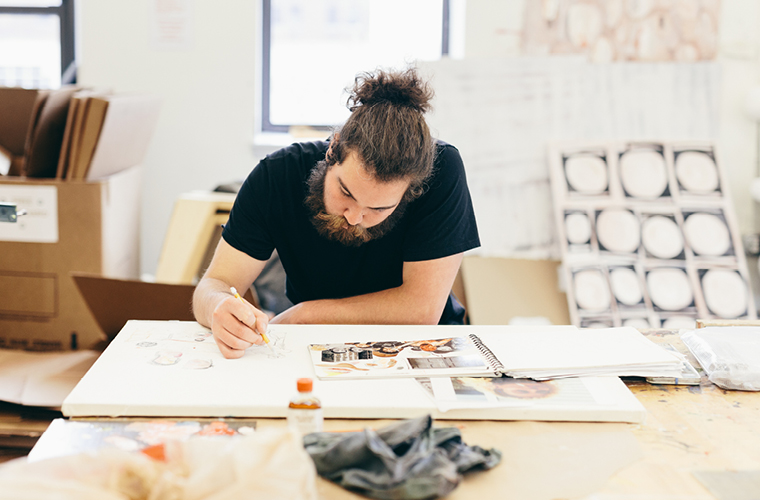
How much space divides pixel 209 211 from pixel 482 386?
68.7 inches

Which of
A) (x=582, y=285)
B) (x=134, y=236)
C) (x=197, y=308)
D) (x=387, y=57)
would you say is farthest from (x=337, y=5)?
(x=197, y=308)

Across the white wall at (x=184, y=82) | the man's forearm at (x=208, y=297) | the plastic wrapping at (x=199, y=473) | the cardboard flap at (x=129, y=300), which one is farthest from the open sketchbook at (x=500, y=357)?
the white wall at (x=184, y=82)

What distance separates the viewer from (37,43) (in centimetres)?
A: 328

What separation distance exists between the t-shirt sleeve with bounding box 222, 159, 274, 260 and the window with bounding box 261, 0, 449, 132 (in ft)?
6.51

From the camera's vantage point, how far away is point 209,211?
8.25 ft

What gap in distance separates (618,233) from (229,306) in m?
2.00

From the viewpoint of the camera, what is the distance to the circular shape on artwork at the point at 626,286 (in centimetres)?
263

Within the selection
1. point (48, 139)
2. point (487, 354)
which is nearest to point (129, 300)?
point (48, 139)

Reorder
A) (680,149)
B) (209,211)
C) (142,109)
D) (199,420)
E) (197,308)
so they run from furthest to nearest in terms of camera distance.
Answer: (680,149), (209,211), (142,109), (197,308), (199,420)

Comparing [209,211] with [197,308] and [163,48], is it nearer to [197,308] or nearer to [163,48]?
[163,48]

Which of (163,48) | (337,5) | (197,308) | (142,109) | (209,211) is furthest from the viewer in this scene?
(337,5)

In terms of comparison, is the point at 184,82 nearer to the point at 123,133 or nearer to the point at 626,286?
the point at 123,133

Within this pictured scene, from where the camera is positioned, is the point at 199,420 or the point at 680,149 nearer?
the point at 199,420

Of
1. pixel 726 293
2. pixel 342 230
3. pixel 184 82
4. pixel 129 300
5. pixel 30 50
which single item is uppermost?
pixel 30 50
